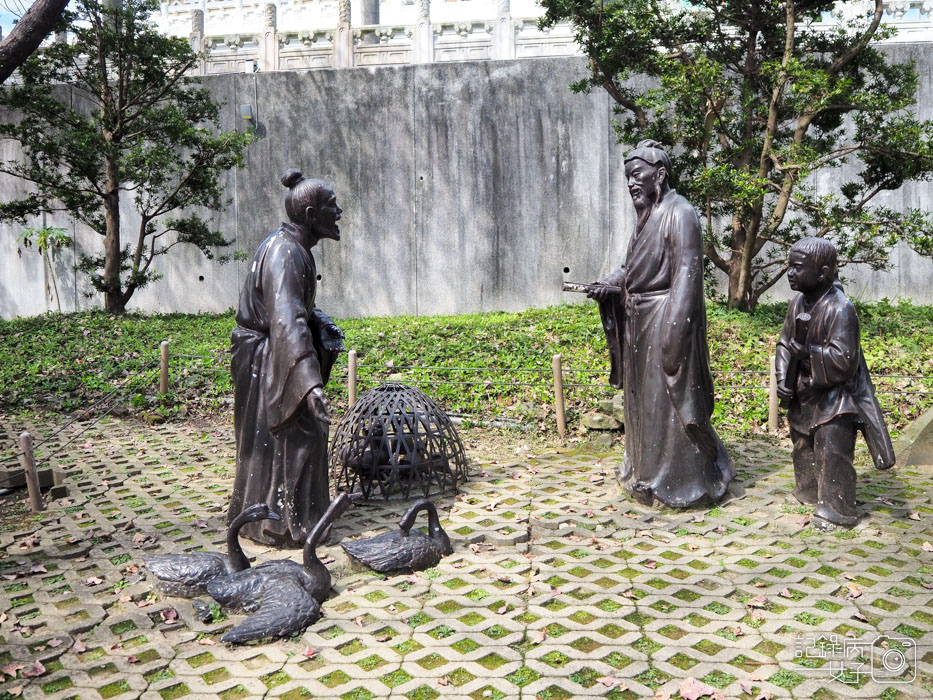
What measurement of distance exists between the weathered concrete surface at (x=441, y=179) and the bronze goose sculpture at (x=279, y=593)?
10537 millimetres

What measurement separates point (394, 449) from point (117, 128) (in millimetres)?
9425

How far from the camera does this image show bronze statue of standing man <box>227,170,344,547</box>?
17.8 ft

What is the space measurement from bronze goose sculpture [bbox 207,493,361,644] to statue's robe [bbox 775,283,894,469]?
351cm

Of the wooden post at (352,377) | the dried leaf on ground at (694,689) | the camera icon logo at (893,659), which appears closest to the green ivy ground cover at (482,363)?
the wooden post at (352,377)

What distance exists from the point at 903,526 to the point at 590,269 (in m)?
9.31

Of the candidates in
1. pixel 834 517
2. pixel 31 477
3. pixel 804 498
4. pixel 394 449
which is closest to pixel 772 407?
pixel 804 498

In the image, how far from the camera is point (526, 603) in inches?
193

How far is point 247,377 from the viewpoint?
5.65 meters

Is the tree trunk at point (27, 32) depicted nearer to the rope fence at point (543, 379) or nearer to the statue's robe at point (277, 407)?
the statue's robe at point (277, 407)

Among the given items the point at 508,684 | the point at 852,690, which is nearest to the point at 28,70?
the point at 508,684

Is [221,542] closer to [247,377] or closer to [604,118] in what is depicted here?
[247,377]

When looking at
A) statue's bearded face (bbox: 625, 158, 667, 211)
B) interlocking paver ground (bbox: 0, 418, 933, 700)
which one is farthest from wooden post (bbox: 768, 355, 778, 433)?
statue's bearded face (bbox: 625, 158, 667, 211)

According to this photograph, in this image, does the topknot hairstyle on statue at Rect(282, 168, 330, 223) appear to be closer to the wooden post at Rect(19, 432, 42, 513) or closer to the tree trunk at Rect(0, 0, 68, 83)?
the tree trunk at Rect(0, 0, 68, 83)
